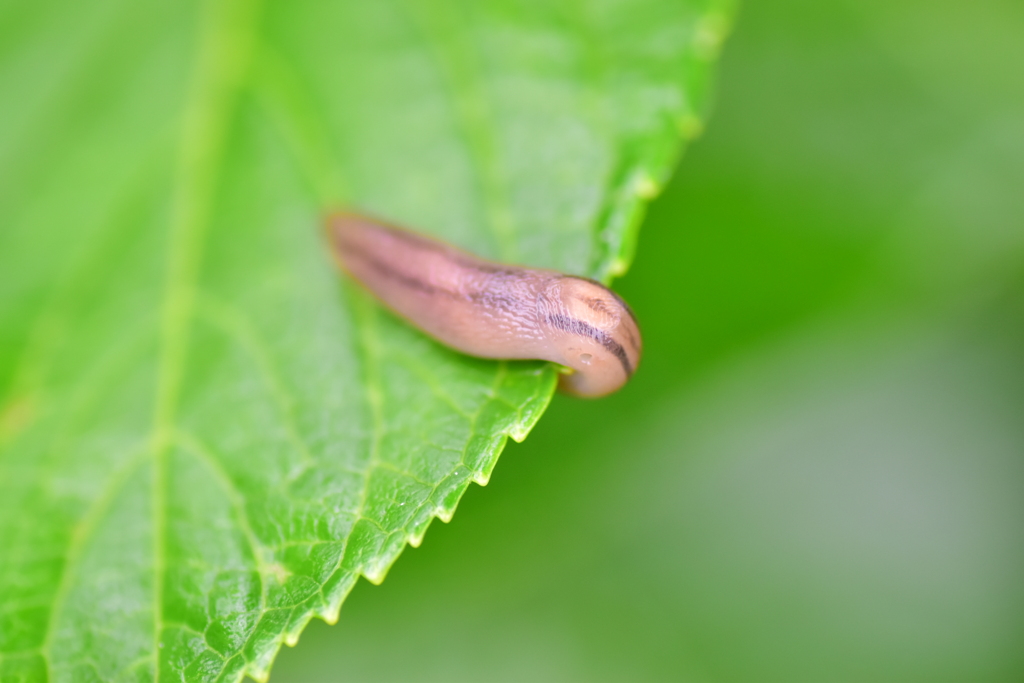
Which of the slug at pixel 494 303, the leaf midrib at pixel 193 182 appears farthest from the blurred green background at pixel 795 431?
the leaf midrib at pixel 193 182

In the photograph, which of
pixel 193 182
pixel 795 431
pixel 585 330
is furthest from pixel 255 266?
pixel 795 431

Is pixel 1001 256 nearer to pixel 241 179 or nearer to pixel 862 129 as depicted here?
pixel 862 129

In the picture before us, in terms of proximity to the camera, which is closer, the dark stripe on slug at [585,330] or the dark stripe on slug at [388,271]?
the dark stripe on slug at [585,330]

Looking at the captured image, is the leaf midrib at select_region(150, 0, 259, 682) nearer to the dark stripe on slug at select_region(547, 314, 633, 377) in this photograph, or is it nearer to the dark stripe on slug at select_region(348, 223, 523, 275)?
the dark stripe on slug at select_region(348, 223, 523, 275)

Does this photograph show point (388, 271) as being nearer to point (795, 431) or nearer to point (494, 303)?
point (494, 303)

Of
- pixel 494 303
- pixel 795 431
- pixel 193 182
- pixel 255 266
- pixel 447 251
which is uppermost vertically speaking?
pixel 795 431

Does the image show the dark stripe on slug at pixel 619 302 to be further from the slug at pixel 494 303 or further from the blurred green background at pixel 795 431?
the blurred green background at pixel 795 431
